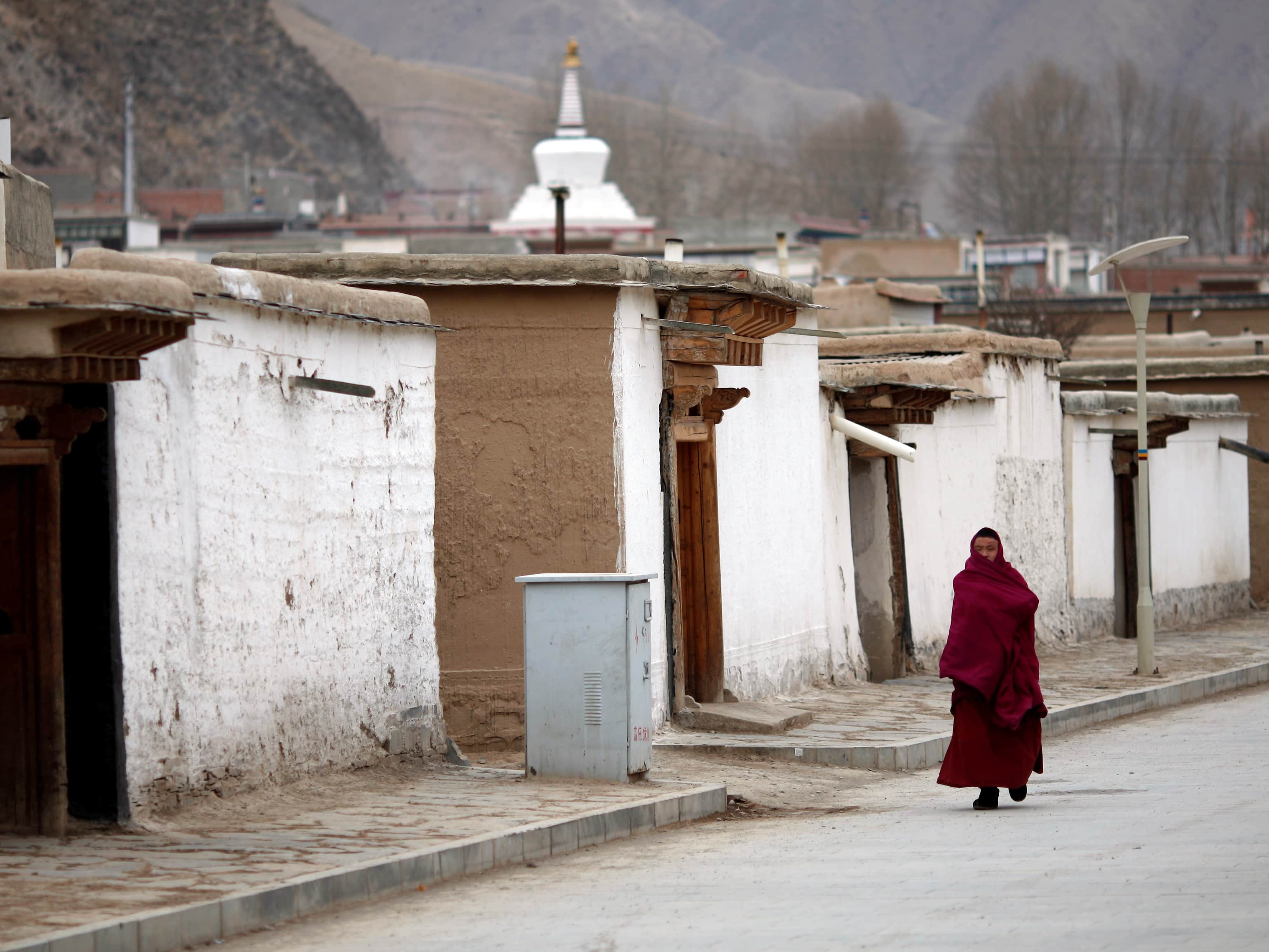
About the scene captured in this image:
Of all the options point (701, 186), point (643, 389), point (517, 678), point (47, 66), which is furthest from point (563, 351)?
point (701, 186)

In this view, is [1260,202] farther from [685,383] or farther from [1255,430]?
[685,383]

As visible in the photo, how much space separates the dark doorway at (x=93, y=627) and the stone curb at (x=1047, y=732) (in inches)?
189

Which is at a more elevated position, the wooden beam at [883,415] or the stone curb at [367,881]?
the wooden beam at [883,415]

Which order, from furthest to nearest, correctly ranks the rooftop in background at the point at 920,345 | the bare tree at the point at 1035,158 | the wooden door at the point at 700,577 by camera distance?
the bare tree at the point at 1035,158
the rooftop in background at the point at 920,345
the wooden door at the point at 700,577

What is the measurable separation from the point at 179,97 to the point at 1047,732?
114517mm

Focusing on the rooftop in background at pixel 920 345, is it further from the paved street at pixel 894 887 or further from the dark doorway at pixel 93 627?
the dark doorway at pixel 93 627

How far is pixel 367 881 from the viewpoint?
7891mm

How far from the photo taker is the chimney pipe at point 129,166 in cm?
8206

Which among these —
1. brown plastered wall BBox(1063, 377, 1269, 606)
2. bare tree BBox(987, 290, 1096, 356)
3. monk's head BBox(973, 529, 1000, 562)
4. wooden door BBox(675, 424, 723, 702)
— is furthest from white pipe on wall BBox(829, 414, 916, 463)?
bare tree BBox(987, 290, 1096, 356)

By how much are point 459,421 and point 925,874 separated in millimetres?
5925

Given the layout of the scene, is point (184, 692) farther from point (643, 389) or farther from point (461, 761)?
point (643, 389)

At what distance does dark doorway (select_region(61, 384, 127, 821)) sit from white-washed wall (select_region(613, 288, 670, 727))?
4.88 m

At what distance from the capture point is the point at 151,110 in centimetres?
11581

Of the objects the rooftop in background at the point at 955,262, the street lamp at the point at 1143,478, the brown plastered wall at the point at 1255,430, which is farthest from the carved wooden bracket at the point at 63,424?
the rooftop in background at the point at 955,262
